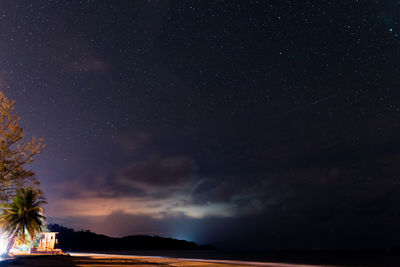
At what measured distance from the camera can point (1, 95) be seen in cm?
1358

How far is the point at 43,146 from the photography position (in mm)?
13516

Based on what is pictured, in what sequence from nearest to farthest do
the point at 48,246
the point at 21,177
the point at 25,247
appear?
the point at 21,177
the point at 48,246
the point at 25,247

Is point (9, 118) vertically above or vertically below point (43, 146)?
above

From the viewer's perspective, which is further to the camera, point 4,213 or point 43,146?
point 4,213

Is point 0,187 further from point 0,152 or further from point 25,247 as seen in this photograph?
point 25,247

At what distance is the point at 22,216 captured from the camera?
5397 centimetres

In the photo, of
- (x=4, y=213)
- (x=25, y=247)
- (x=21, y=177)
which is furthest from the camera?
(x=25, y=247)

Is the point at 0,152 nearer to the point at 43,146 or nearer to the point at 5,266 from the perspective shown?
the point at 43,146

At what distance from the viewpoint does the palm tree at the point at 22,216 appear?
174 feet

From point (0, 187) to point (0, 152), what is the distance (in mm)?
1631

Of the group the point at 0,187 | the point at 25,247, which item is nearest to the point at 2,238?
the point at 25,247

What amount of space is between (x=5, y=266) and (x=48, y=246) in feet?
138

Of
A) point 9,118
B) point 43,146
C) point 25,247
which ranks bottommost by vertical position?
point 25,247

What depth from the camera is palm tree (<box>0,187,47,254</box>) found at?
53.1m
